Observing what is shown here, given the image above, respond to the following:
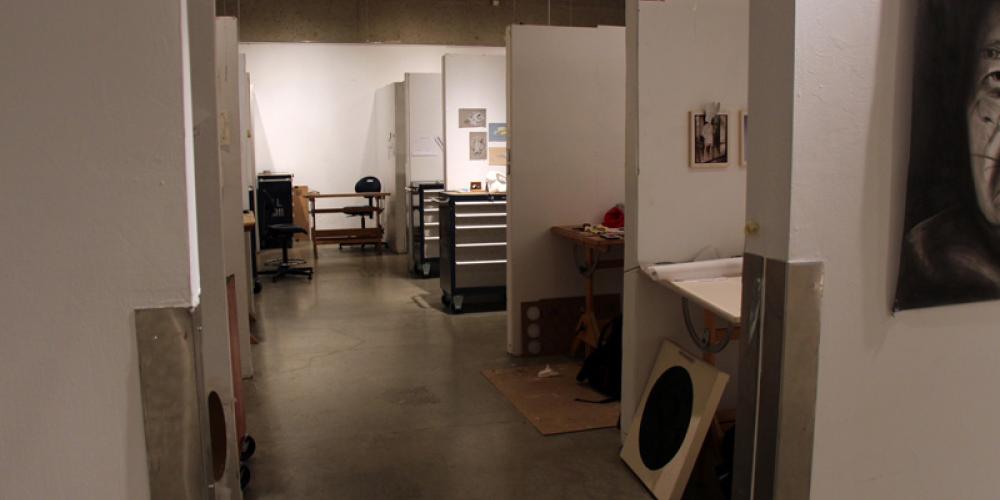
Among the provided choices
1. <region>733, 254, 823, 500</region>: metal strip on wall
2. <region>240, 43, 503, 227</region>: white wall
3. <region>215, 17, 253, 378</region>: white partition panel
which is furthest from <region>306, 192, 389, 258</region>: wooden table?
<region>733, 254, 823, 500</region>: metal strip on wall

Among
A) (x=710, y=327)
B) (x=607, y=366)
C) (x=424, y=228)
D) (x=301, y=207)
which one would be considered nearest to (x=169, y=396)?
(x=710, y=327)

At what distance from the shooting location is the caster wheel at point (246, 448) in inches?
121

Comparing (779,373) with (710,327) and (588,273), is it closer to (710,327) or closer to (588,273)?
(710,327)

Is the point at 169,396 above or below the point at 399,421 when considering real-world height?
above

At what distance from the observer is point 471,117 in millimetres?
6539

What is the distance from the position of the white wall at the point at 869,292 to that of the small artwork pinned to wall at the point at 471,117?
486 centimetres

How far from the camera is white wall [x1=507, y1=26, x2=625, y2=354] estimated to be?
4.43 m

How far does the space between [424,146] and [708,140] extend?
492cm

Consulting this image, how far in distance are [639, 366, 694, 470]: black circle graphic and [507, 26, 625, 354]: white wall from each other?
1.65 m

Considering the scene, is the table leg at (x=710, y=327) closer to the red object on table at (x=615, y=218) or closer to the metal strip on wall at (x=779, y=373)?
the metal strip on wall at (x=779, y=373)

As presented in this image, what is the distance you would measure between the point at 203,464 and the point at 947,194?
175 centimetres

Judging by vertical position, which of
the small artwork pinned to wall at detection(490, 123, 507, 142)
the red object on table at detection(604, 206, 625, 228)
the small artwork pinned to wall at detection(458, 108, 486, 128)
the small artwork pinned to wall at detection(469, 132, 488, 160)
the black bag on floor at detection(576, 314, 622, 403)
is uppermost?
the small artwork pinned to wall at detection(458, 108, 486, 128)

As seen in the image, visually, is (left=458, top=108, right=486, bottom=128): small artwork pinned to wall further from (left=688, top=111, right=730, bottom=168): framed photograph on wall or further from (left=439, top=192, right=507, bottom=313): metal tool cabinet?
(left=688, top=111, right=730, bottom=168): framed photograph on wall

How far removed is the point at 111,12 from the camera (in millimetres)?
1286
